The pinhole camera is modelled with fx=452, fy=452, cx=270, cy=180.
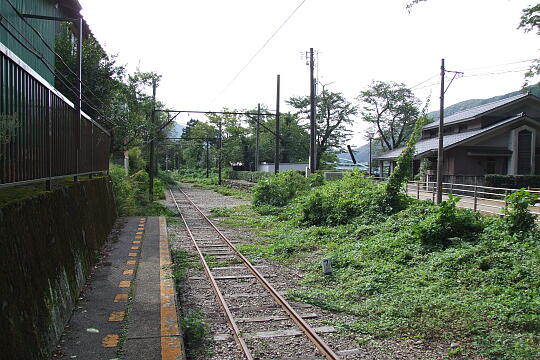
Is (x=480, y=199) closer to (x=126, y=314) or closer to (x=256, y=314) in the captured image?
(x=256, y=314)

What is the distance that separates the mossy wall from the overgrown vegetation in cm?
359

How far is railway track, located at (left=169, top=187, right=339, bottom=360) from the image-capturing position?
210 inches

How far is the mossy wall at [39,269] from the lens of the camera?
3.36 metres

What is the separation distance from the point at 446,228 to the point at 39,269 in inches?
328

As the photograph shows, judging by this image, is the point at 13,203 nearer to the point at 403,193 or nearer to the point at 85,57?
the point at 403,193

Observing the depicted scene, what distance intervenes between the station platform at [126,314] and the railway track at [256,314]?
0.90 metres

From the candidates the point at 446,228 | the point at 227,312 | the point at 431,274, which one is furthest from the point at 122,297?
the point at 446,228

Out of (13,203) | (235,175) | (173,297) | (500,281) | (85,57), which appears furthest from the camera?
(235,175)

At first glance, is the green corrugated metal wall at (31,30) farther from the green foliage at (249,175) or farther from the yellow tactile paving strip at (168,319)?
the green foliage at (249,175)

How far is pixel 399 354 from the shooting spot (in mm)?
5238

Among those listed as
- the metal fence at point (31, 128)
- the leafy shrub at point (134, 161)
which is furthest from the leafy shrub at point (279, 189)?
the metal fence at point (31, 128)

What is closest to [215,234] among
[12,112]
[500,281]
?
[500,281]

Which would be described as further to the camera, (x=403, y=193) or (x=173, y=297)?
(x=403, y=193)

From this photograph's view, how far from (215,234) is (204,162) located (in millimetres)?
72642
